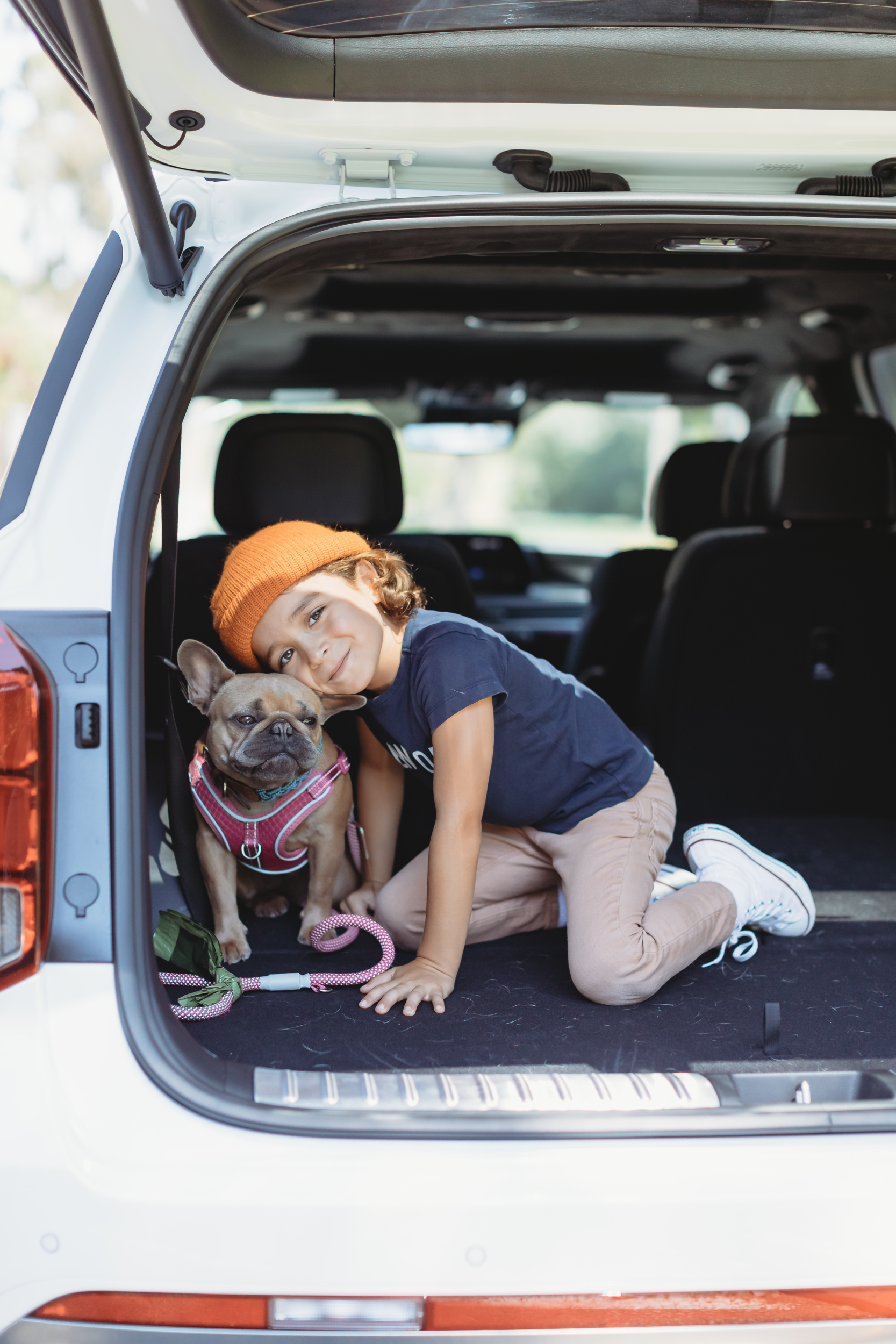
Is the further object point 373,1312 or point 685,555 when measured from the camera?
point 685,555

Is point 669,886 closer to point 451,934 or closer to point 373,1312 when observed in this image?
point 451,934

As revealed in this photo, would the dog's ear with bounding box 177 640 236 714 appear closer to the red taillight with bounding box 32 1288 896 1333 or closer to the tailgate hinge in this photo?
the tailgate hinge

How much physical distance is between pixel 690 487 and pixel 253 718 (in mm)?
2300

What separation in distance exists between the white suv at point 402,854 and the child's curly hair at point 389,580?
0.99ft

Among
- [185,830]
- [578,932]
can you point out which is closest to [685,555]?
[578,932]

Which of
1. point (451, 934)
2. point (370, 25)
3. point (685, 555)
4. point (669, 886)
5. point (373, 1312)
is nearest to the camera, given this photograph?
point (373, 1312)

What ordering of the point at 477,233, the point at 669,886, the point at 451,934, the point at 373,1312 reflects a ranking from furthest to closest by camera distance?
1. the point at 669,886
2. the point at 451,934
3. the point at 477,233
4. the point at 373,1312

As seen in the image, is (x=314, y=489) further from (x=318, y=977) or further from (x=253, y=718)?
(x=318, y=977)

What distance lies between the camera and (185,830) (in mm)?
1957

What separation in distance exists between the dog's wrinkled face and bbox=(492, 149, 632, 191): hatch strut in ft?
3.07

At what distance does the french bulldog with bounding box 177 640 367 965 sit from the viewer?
190 centimetres

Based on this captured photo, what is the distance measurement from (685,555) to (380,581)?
3.45ft

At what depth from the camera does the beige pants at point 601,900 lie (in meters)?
1.75

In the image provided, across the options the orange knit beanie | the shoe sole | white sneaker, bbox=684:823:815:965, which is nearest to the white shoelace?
white sneaker, bbox=684:823:815:965
